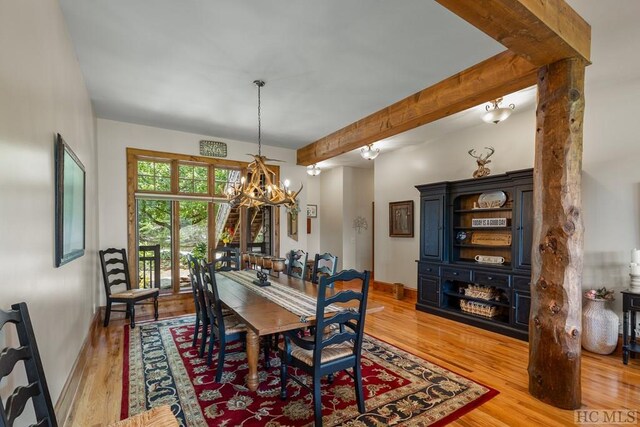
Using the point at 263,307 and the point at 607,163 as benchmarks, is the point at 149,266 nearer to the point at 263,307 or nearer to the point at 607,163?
the point at 263,307

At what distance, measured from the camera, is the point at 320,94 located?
150 inches

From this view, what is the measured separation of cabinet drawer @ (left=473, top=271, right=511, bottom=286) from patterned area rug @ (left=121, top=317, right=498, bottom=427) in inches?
→ 67.9

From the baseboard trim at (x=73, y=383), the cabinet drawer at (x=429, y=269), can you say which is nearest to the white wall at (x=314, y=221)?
the cabinet drawer at (x=429, y=269)

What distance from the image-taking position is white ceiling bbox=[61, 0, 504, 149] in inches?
92.7

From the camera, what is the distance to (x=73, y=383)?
247cm

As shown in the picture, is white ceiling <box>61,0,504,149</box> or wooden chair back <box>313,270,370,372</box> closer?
wooden chair back <box>313,270,370,372</box>

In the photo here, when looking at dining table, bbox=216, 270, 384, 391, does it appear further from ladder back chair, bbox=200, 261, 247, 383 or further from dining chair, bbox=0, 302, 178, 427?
dining chair, bbox=0, 302, 178, 427

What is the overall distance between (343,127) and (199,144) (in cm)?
256

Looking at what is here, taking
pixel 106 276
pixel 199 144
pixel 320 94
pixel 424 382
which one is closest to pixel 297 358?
pixel 424 382

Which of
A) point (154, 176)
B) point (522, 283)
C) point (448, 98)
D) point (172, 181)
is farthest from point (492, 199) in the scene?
point (154, 176)

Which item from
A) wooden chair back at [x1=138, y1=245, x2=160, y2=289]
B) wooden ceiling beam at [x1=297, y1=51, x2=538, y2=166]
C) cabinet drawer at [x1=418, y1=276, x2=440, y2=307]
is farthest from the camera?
wooden chair back at [x1=138, y1=245, x2=160, y2=289]

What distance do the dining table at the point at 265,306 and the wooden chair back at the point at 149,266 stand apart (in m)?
1.99

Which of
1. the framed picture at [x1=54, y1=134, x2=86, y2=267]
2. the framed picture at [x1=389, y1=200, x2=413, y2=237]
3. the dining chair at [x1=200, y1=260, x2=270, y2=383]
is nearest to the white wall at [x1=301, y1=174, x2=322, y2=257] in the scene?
the framed picture at [x1=389, y1=200, x2=413, y2=237]

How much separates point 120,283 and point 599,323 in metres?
6.08
